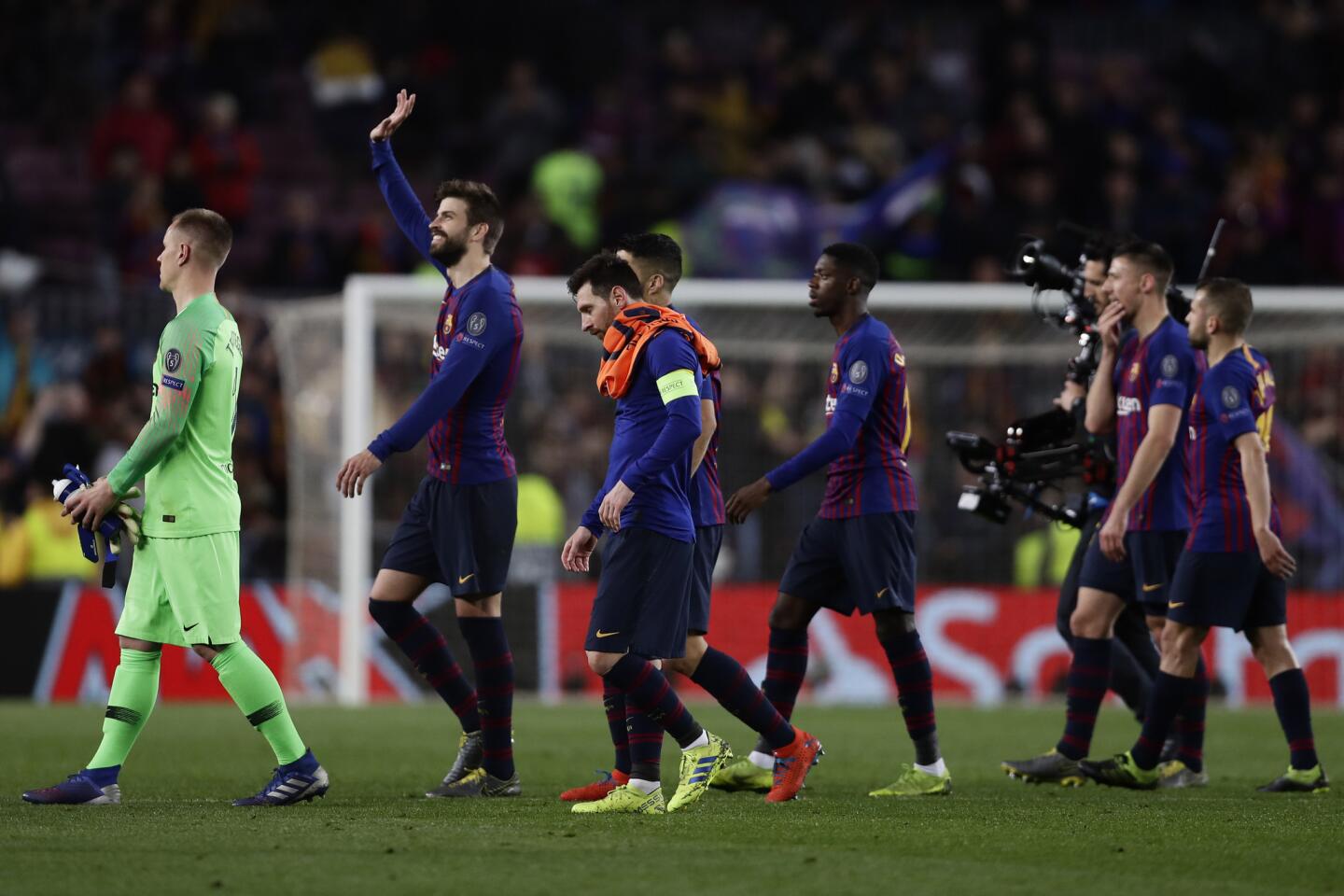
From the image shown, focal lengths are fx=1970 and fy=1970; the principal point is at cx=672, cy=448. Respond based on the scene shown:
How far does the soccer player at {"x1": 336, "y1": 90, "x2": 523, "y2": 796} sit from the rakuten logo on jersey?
2.63 meters

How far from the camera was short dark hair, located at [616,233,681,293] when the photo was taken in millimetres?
7098

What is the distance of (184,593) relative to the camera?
22.4 feet

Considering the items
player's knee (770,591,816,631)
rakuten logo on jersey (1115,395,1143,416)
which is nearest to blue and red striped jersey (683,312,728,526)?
player's knee (770,591,816,631)

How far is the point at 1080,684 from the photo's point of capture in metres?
8.45

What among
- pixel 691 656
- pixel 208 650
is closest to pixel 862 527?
pixel 691 656

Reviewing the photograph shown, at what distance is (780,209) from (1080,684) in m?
9.97

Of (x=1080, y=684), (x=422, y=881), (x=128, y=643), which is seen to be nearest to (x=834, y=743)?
(x=1080, y=684)

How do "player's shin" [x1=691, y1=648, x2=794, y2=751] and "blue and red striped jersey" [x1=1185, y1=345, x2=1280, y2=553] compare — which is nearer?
"player's shin" [x1=691, y1=648, x2=794, y2=751]

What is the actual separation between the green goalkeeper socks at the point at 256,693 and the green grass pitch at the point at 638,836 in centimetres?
26

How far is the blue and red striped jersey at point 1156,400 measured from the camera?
8164 millimetres

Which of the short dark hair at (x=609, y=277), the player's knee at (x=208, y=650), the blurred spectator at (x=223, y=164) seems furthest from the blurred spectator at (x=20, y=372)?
the short dark hair at (x=609, y=277)

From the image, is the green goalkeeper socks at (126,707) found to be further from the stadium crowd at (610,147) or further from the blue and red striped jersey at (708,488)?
the stadium crowd at (610,147)

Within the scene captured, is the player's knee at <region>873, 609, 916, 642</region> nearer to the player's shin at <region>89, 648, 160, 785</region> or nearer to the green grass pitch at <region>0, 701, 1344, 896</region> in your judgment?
the green grass pitch at <region>0, 701, 1344, 896</region>

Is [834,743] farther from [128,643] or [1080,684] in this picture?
[128,643]
